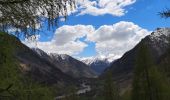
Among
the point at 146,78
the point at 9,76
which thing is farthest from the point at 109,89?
the point at 9,76

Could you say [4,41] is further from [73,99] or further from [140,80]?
[73,99]

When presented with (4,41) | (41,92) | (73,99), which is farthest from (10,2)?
(73,99)

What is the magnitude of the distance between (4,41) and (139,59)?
49439 mm

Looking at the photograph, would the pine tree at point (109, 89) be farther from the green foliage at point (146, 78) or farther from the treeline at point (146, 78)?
the green foliage at point (146, 78)

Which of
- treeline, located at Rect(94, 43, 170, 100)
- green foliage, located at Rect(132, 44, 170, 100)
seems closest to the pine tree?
treeline, located at Rect(94, 43, 170, 100)

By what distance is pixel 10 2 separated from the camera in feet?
19.5

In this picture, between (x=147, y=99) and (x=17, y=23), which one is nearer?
(x=17, y=23)

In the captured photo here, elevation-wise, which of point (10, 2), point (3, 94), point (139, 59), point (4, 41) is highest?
point (139, 59)

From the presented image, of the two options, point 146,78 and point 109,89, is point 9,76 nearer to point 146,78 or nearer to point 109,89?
point 146,78

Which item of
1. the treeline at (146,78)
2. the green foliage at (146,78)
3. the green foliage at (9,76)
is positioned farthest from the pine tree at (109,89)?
the green foliage at (9,76)

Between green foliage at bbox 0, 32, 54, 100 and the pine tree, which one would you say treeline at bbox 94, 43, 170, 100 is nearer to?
the pine tree

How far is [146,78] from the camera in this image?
55375mm

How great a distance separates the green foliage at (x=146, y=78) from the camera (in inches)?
2172

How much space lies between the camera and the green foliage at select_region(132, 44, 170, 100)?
55.2 m
